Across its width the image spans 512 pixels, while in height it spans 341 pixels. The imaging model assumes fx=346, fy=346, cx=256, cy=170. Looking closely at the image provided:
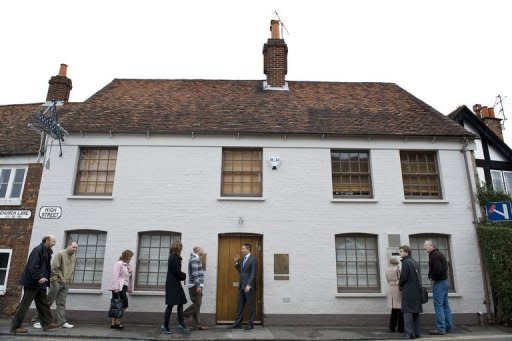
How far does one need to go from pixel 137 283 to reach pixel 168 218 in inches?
83.7

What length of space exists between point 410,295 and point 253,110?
7.97 meters

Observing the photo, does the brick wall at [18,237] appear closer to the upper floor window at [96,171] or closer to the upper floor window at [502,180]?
the upper floor window at [96,171]

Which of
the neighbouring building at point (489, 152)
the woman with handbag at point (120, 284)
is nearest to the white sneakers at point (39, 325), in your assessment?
the woman with handbag at point (120, 284)

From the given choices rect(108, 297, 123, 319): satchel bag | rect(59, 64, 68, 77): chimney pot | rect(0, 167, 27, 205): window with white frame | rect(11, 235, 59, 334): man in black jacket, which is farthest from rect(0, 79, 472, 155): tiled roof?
rect(108, 297, 123, 319): satchel bag

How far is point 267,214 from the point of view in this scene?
35.4 ft

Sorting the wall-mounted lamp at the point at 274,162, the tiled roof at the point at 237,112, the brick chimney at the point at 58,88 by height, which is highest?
the brick chimney at the point at 58,88

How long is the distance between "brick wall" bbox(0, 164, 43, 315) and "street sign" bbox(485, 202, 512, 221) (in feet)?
46.9

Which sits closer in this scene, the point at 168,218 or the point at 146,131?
the point at 168,218

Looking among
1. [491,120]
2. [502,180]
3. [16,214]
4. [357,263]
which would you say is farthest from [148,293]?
[491,120]

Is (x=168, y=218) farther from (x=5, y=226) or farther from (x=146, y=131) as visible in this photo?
(x=5, y=226)

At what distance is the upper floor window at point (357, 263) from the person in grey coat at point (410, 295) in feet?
6.87

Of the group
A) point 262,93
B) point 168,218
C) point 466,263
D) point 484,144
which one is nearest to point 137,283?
point 168,218

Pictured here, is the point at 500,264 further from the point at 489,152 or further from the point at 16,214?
the point at 16,214

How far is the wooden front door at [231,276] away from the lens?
33.3 feet
